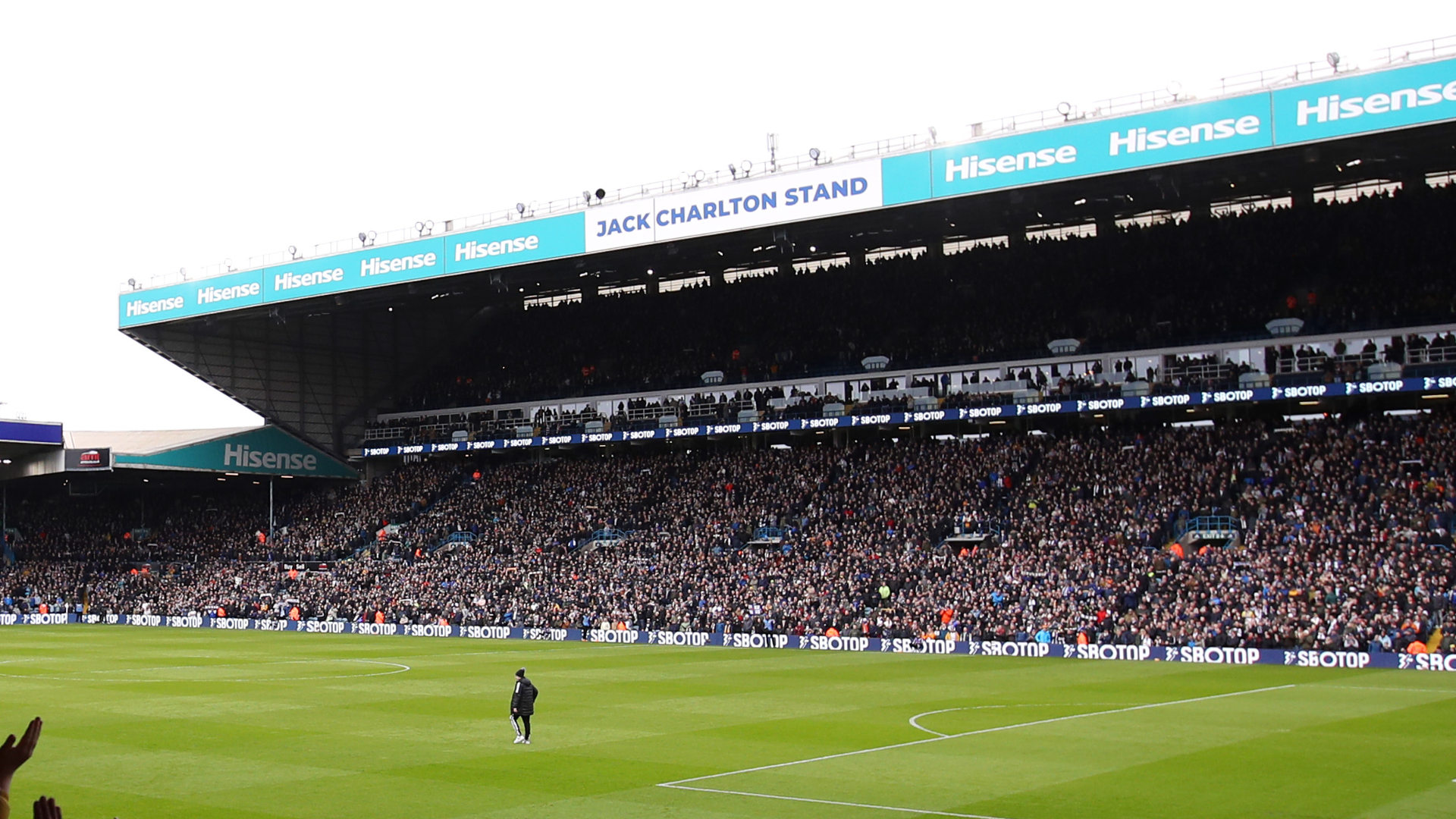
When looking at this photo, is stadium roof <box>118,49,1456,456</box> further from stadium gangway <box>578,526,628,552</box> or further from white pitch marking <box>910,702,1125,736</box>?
white pitch marking <box>910,702,1125,736</box>

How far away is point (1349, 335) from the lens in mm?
50906

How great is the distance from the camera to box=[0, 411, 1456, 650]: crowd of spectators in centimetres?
4288

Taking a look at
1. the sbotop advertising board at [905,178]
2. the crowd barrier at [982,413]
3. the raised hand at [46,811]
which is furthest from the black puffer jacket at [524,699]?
the crowd barrier at [982,413]

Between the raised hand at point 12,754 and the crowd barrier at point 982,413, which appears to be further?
the crowd barrier at point 982,413

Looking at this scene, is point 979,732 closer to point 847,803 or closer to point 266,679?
point 847,803

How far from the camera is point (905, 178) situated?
50.4 m

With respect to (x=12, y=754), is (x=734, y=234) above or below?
above

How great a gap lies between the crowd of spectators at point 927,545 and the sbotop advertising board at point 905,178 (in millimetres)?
11983

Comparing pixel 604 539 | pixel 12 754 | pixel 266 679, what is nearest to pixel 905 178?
pixel 604 539

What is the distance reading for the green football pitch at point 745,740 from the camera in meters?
18.2

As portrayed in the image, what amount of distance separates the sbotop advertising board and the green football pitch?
16.4m

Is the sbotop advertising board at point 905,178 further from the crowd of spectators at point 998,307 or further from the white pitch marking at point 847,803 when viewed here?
the white pitch marking at point 847,803

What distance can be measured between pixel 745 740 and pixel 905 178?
1188 inches

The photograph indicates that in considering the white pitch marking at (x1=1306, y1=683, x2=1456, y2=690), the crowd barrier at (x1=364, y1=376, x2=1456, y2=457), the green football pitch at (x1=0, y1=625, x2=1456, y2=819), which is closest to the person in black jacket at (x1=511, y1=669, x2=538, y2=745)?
the green football pitch at (x1=0, y1=625, x2=1456, y2=819)
